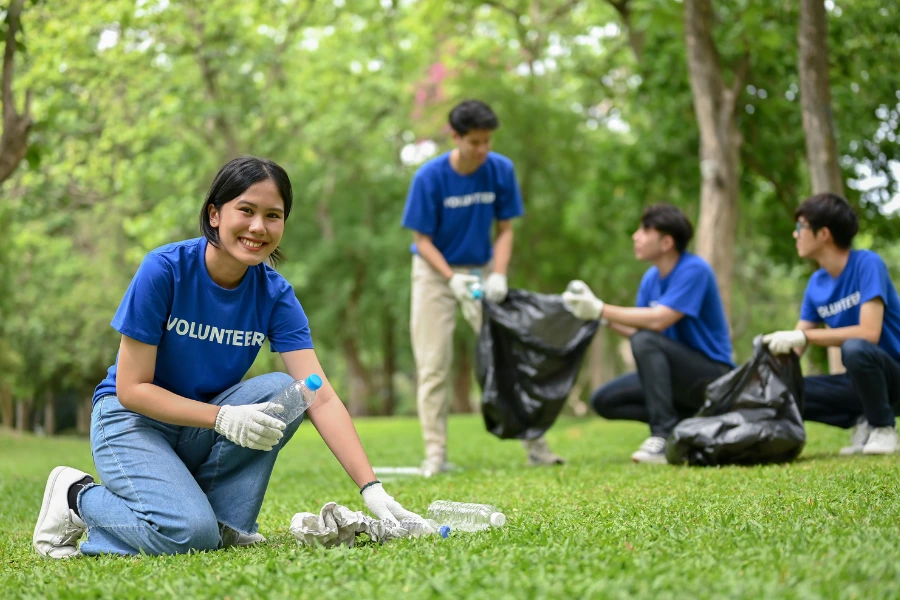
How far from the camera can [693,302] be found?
222 inches

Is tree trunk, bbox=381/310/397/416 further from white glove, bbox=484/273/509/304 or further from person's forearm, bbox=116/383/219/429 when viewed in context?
person's forearm, bbox=116/383/219/429

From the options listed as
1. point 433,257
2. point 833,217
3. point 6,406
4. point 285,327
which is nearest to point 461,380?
point 6,406

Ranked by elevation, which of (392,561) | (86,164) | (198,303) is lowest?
(392,561)

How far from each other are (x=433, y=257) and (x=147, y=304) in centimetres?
304

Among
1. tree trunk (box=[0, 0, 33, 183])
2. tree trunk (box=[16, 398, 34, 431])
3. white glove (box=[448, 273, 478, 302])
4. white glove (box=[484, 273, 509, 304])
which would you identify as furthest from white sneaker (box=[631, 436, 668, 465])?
tree trunk (box=[16, 398, 34, 431])

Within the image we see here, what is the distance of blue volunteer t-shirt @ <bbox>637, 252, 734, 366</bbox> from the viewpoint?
18.5ft

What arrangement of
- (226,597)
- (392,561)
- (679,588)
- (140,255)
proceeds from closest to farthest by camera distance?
(679,588)
(226,597)
(392,561)
(140,255)

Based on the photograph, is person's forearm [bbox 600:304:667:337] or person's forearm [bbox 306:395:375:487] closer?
person's forearm [bbox 306:395:375:487]

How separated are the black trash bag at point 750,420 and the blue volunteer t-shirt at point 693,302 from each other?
1.78 ft

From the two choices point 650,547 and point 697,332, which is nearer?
point 650,547

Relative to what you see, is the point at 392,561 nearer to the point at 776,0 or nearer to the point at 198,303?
the point at 198,303

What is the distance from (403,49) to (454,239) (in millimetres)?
13924

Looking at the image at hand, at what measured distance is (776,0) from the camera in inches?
418

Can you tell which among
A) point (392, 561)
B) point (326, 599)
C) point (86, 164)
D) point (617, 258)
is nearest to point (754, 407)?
point (392, 561)
